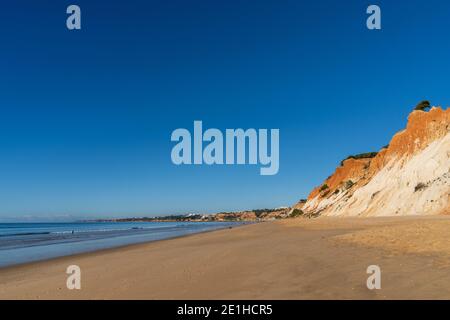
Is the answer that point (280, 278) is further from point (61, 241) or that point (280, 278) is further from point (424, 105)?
point (424, 105)

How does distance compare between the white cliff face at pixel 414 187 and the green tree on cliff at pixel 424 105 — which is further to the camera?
the green tree on cliff at pixel 424 105

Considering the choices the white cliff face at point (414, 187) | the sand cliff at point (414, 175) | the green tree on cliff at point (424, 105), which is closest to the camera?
the white cliff face at point (414, 187)

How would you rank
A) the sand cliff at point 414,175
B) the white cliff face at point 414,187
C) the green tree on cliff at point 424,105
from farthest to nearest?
the green tree on cliff at point 424,105 → the sand cliff at point 414,175 → the white cliff face at point 414,187

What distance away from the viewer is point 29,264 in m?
15.8

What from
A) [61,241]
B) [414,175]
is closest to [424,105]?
[414,175]

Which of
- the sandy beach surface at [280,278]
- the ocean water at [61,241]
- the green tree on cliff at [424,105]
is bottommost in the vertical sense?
the ocean water at [61,241]

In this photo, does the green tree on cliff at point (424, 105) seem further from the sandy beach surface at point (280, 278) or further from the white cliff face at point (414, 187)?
the sandy beach surface at point (280, 278)

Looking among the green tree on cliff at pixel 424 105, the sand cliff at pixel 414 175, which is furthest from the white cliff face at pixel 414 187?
the green tree on cliff at pixel 424 105

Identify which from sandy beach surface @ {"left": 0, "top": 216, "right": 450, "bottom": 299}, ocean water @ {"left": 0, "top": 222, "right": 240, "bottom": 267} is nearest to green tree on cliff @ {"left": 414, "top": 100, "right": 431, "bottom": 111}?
ocean water @ {"left": 0, "top": 222, "right": 240, "bottom": 267}

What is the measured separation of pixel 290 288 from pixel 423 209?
108 ft

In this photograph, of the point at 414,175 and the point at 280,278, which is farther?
the point at 414,175

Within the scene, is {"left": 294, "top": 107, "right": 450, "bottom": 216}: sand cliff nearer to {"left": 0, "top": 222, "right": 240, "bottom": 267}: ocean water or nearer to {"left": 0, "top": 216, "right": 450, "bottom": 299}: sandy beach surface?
{"left": 0, "top": 216, "right": 450, "bottom": 299}: sandy beach surface
